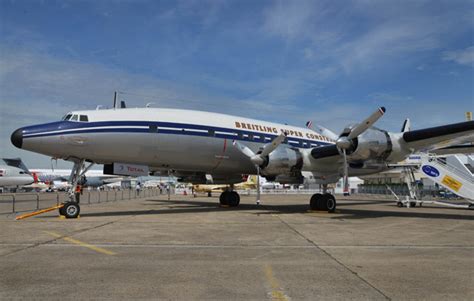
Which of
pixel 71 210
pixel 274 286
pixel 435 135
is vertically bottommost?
pixel 274 286

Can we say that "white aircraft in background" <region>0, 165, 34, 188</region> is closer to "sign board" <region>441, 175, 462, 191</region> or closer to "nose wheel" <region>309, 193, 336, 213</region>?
"nose wheel" <region>309, 193, 336, 213</region>

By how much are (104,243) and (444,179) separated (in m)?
18.6

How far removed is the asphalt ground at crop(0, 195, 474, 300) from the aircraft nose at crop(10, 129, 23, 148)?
3.63 meters

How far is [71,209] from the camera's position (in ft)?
47.2

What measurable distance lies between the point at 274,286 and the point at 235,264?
1502 mm

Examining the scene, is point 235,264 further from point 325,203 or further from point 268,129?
point 268,129

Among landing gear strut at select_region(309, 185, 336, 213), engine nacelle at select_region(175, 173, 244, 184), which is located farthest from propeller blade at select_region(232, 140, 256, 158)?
landing gear strut at select_region(309, 185, 336, 213)

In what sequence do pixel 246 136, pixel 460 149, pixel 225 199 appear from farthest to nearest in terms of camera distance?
1. pixel 460 149
2. pixel 225 199
3. pixel 246 136

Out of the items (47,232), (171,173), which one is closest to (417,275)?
(47,232)

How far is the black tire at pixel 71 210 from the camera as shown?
46.9ft

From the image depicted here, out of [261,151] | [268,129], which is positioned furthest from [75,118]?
[268,129]

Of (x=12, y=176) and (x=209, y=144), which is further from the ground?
(x=209, y=144)

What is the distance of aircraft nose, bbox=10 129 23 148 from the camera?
1325cm

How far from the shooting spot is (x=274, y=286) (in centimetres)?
505
